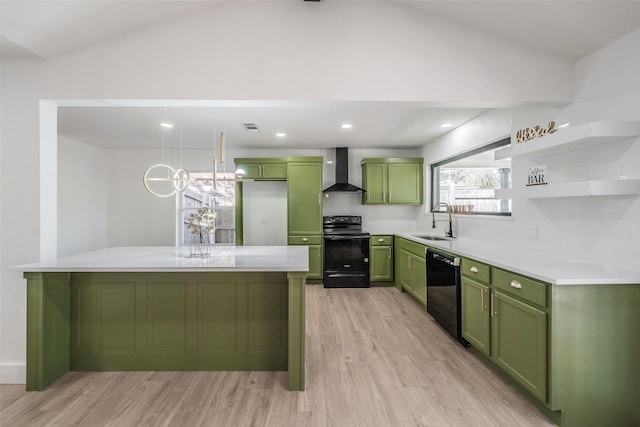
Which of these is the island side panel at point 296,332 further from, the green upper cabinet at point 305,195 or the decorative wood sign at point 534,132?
the green upper cabinet at point 305,195

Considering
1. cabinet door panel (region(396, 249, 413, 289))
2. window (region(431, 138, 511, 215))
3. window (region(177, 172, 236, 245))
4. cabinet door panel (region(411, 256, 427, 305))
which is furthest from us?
window (region(177, 172, 236, 245))

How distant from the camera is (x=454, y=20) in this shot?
7.45ft

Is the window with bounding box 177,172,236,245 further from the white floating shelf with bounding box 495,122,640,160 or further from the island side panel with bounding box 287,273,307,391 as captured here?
the white floating shelf with bounding box 495,122,640,160

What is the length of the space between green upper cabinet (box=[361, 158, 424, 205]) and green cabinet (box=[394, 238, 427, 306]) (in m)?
0.84

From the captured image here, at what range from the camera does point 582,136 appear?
6.19ft

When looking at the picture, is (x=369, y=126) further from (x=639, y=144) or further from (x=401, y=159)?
(x=639, y=144)

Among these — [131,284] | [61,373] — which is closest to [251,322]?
[131,284]

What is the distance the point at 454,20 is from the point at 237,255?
261cm

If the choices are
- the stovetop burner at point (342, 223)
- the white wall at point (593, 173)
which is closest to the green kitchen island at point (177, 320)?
the white wall at point (593, 173)

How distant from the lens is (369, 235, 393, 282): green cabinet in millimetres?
4969

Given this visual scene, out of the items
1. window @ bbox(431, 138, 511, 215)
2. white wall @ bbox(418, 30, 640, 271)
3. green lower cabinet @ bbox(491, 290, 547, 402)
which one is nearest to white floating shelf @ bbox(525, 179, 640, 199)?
white wall @ bbox(418, 30, 640, 271)

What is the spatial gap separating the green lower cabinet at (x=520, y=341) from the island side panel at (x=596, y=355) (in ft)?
0.22

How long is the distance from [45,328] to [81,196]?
3.87 m

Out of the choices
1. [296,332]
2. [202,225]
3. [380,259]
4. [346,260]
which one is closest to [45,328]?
[202,225]
